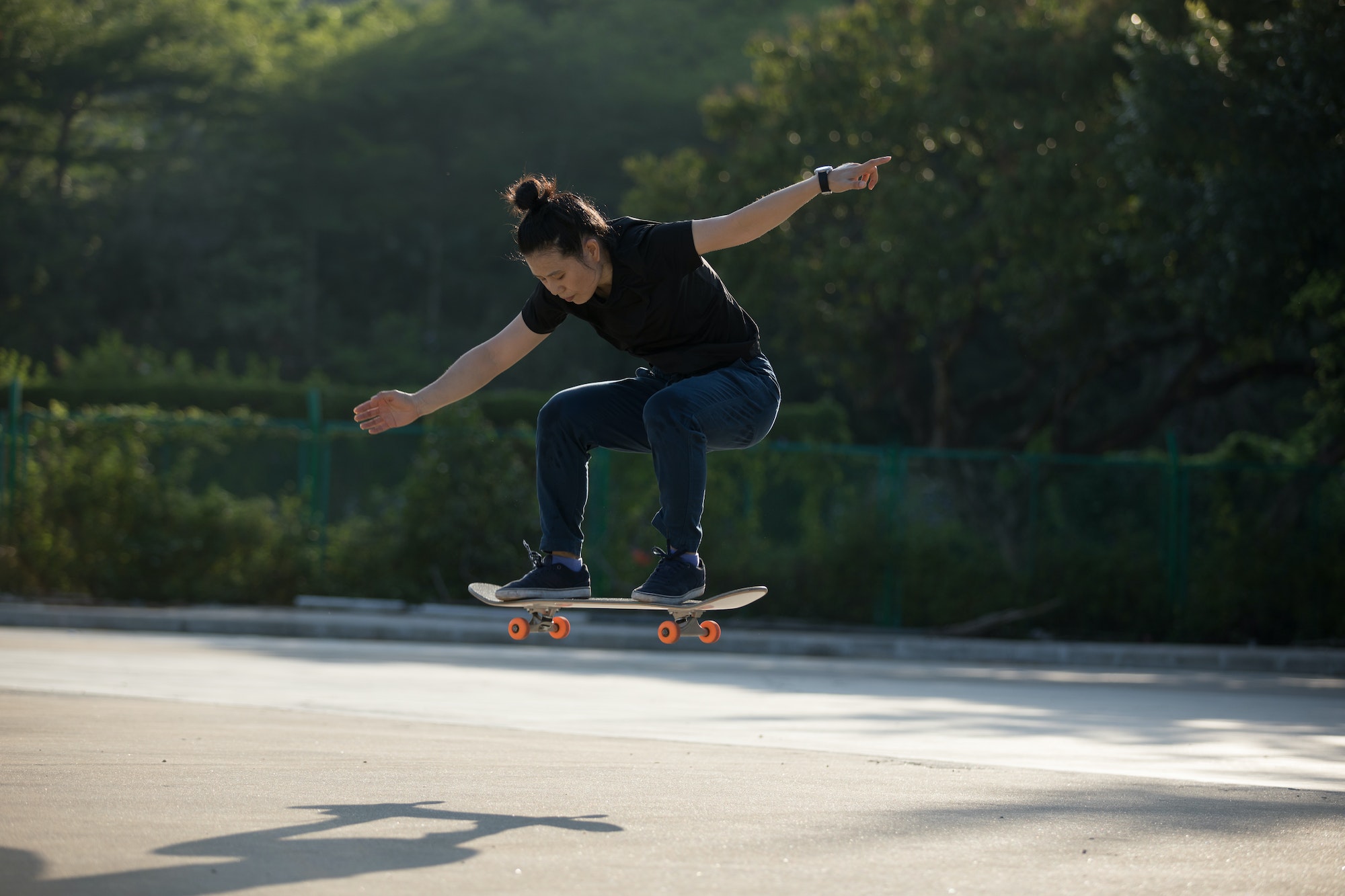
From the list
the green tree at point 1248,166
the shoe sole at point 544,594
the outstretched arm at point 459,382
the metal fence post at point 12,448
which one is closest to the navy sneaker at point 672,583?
the shoe sole at point 544,594

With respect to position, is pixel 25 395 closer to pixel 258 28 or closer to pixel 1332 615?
pixel 258 28

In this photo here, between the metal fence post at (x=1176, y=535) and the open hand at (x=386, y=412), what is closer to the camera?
the open hand at (x=386, y=412)

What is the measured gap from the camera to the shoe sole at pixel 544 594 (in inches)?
233

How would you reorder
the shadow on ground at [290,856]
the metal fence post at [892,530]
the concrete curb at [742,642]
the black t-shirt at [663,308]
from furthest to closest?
the metal fence post at [892,530], the concrete curb at [742,642], the black t-shirt at [663,308], the shadow on ground at [290,856]

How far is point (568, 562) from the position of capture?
19.7ft

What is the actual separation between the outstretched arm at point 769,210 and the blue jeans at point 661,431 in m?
0.57

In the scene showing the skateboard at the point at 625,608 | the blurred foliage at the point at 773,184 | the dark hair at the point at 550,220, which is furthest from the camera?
the blurred foliage at the point at 773,184

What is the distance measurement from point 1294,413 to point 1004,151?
→ 14.0m

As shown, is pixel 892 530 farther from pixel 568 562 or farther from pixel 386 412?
pixel 386 412

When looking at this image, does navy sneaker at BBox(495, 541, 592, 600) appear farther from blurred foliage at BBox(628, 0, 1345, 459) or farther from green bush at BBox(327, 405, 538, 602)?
blurred foliage at BBox(628, 0, 1345, 459)

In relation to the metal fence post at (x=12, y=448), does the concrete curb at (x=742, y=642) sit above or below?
below

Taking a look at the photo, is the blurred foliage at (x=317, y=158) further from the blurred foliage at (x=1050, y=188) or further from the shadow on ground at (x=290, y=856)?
the shadow on ground at (x=290, y=856)

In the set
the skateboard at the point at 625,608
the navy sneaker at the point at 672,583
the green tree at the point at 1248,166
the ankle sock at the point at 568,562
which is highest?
the green tree at the point at 1248,166

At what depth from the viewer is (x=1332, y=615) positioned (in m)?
17.1
